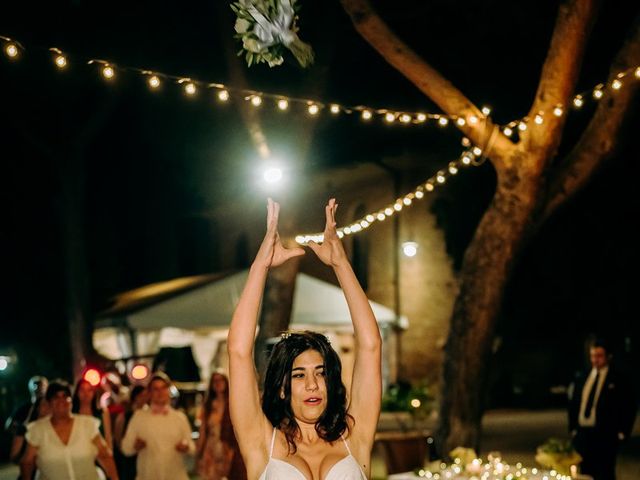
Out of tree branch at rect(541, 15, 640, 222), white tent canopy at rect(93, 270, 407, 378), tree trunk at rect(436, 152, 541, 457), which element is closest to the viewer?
tree branch at rect(541, 15, 640, 222)

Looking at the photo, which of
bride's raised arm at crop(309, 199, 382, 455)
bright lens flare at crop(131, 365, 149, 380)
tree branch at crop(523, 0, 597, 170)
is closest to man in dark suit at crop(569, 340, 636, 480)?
tree branch at crop(523, 0, 597, 170)

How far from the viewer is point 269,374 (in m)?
4.53

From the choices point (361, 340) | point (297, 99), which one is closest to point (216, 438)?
point (297, 99)

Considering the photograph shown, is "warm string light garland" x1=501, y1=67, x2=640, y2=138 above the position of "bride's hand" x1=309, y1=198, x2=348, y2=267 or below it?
above

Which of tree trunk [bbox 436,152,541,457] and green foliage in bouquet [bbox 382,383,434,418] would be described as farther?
green foliage in bouquet [bbox 382,383,434,418]

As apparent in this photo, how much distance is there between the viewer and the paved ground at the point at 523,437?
1839 cm

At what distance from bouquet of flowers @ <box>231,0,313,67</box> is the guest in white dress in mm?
5371

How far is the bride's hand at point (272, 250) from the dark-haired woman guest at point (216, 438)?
6656 millimetres

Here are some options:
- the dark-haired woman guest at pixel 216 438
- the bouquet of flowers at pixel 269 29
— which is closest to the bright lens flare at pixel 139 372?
the dark-haired woman guest at pixel 216 438

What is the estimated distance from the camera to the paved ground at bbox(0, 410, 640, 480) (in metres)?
18.4

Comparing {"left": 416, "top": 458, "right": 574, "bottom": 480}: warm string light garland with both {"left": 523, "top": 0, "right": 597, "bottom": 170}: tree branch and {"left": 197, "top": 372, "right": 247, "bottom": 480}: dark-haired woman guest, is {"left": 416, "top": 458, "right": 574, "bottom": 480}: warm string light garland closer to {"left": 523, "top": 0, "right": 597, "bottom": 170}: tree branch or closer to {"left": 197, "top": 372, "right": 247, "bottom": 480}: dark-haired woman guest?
{"left": 197, "top": 372, "right": 247, "bottom": 480}: dark-haired woman guest

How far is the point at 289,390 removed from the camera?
4465 mm

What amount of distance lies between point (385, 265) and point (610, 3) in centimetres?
1940

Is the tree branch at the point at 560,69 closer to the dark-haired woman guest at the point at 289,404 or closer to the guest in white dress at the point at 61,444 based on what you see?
the guest in white dress at the point at 61,444
